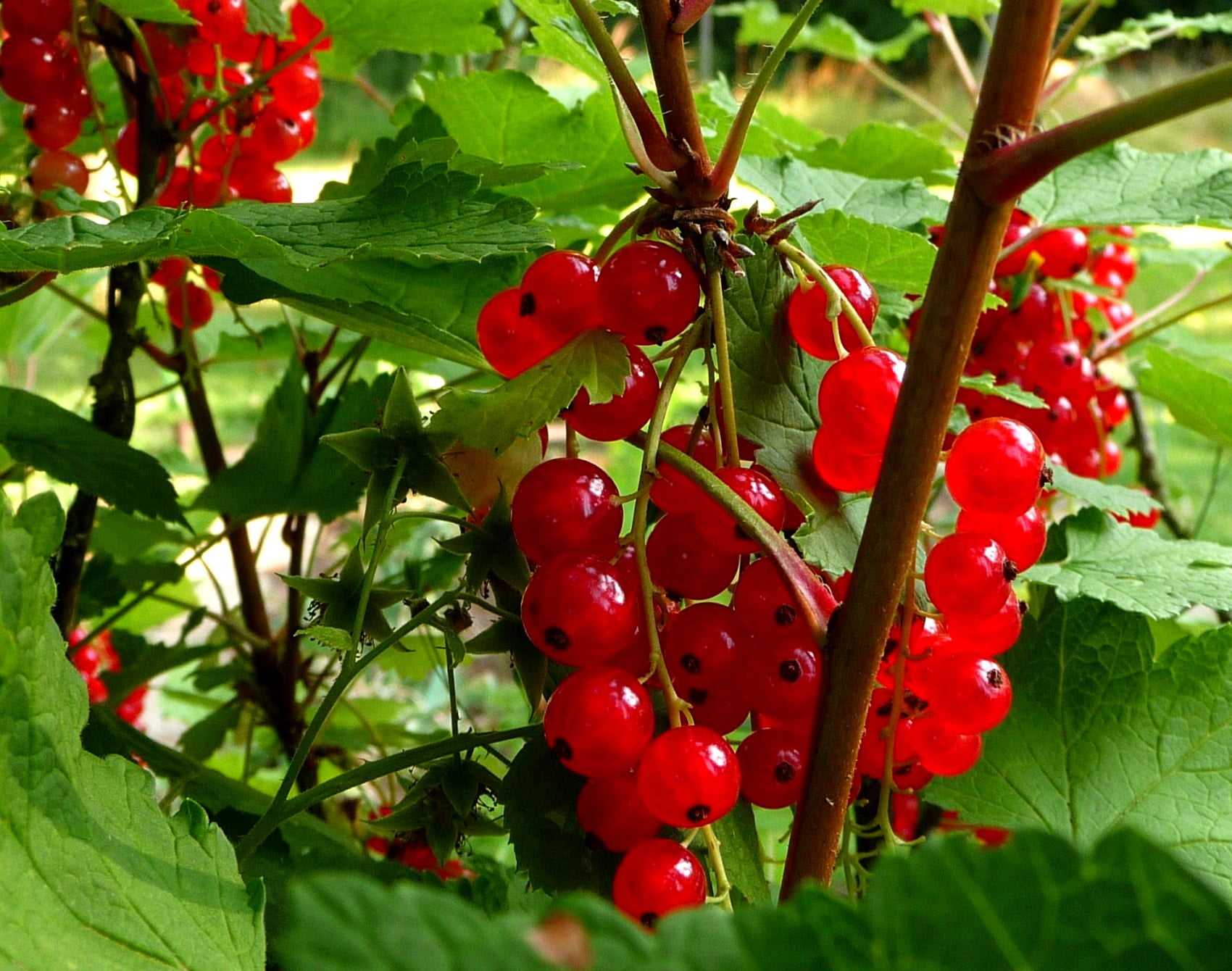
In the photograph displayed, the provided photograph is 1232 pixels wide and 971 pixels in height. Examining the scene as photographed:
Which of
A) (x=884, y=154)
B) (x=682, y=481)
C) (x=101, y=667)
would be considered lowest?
(x=101, y=667)

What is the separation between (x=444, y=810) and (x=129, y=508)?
0.30 meters

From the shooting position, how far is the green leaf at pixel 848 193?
25.4 inches

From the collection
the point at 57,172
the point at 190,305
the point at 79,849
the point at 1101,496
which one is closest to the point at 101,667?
the point at 190,305

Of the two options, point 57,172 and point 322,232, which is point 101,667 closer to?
point 57,172

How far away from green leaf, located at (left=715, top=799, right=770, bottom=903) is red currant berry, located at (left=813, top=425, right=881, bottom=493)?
0.14 metres

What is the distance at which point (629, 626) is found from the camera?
397mm

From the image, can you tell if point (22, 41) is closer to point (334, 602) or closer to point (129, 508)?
Answer: point (129, 508)

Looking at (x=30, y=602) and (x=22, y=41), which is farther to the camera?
(x=22, y=41)

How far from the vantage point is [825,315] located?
1.40 feet

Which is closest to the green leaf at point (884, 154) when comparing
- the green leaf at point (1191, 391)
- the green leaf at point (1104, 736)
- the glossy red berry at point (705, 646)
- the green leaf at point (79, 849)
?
the green leaf at point (1191, 391)

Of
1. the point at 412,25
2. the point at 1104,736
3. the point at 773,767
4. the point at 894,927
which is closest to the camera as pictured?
the point at 894,927

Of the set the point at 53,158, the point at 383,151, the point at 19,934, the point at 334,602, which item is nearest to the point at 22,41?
the point at 53,158

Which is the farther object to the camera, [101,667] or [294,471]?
[101,667]

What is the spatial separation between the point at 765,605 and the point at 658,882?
0.34 feet
